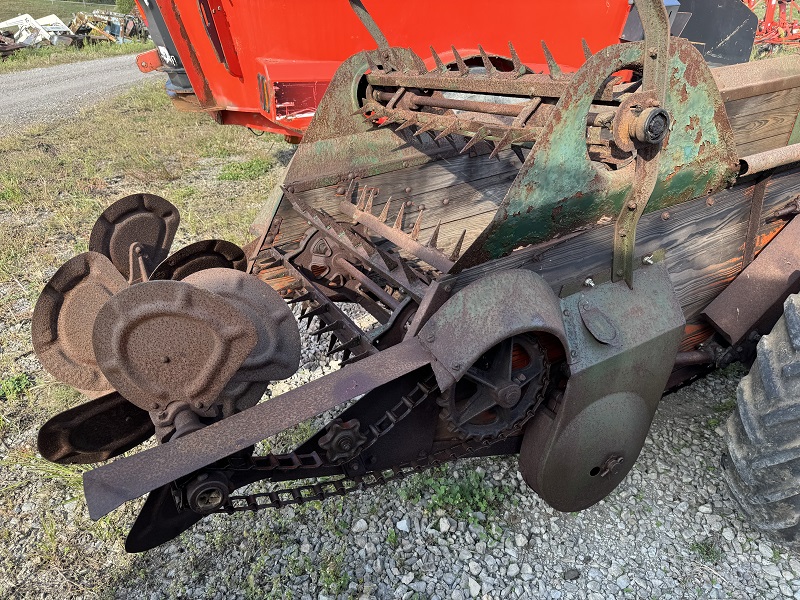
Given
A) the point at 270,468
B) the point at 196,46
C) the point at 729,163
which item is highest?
the point at 196,46

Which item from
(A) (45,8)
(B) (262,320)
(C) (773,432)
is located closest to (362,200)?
(B) (262,320)

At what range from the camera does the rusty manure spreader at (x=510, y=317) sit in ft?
5.84

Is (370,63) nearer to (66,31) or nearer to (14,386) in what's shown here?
(14,386)

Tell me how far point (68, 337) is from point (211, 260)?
705mm

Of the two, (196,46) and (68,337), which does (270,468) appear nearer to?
(68,337)

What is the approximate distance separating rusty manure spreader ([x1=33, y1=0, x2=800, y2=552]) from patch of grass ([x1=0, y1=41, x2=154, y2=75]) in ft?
50.9

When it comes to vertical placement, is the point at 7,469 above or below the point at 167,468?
below

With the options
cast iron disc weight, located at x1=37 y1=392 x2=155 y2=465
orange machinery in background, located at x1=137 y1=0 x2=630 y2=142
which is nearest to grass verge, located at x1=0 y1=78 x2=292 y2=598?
cast iron disc weight, located at x1=37 y1=392 x2=155 y2=465

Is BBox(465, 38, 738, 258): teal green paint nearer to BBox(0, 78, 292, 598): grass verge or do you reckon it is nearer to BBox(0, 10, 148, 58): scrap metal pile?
BBox(0, 78, 292, 598): grass verge

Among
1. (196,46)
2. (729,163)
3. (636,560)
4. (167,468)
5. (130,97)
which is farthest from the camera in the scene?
(130,97)

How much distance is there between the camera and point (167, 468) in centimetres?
153

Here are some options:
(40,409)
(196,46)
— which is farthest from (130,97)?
(40,409)

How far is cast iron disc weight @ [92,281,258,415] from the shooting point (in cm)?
174

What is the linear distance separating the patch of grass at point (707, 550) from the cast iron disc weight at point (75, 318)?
8.12ft
